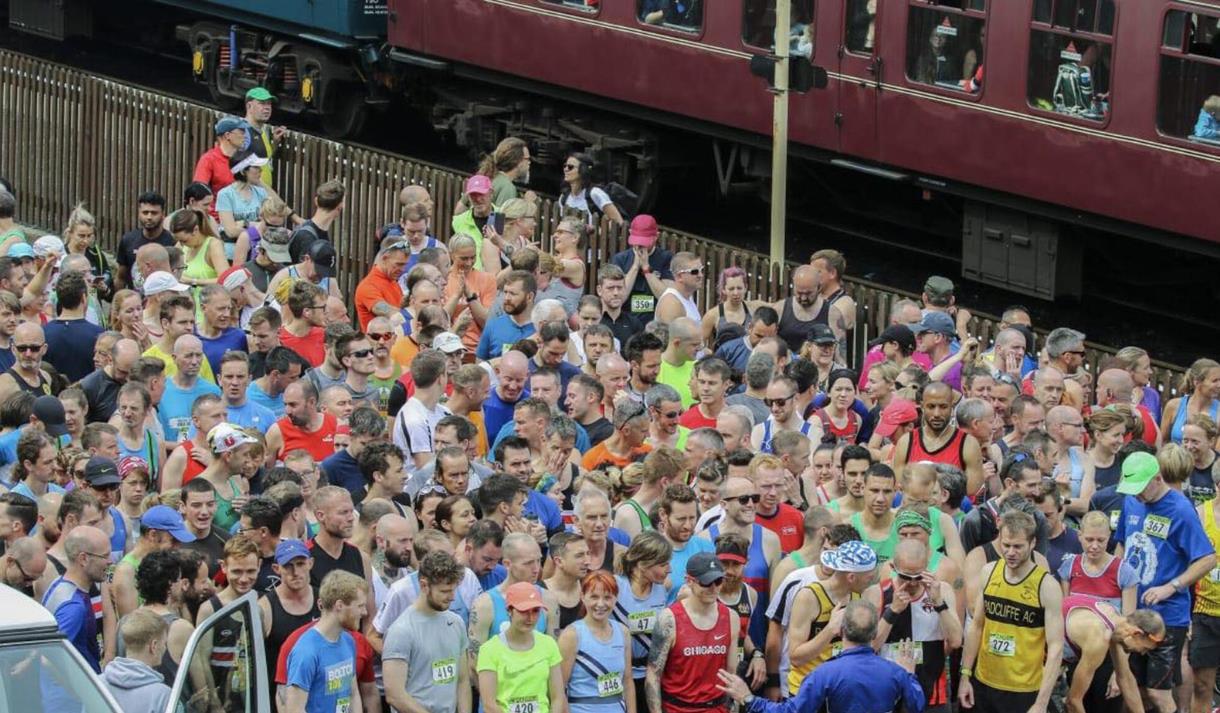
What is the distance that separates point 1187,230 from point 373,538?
8448 mm

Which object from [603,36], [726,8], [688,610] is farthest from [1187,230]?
[688,610]

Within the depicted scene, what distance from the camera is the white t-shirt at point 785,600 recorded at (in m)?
10.9

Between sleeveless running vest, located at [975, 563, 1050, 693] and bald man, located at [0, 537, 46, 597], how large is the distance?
417 centimetres

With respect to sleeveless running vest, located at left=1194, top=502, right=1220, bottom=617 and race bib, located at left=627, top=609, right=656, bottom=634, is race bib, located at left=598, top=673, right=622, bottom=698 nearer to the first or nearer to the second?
race bib, located at left=627, top=609, right=656, bottom=634

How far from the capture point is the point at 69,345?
14.0 metres

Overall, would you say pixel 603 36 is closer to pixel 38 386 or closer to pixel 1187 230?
pixel 1187 230

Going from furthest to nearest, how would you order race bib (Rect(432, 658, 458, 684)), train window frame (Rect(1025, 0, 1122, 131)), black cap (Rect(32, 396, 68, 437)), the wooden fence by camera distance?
1. the wooden fence
2. train window frame (Rect(1025, 0, 1122, 131))
3. black cap (Rect(32, 396, 68, 437))
4. race bib (Rect(432, 658, 458, 684))

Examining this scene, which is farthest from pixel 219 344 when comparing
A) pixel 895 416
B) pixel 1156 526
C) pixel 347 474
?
pixel 1156 526

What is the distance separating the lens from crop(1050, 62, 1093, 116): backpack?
17688mm

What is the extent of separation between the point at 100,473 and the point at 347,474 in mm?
1466

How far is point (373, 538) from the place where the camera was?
36.1 ft

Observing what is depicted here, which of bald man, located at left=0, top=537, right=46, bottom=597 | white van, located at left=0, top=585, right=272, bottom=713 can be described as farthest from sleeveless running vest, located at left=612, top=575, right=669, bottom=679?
white van, located at left=0, top=585, right=272, bottom=713

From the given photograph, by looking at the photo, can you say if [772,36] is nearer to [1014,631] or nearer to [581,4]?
[581,4]

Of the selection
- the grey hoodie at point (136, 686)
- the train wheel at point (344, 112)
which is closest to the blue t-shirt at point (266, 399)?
the grey hoodie at point (136, 686)
